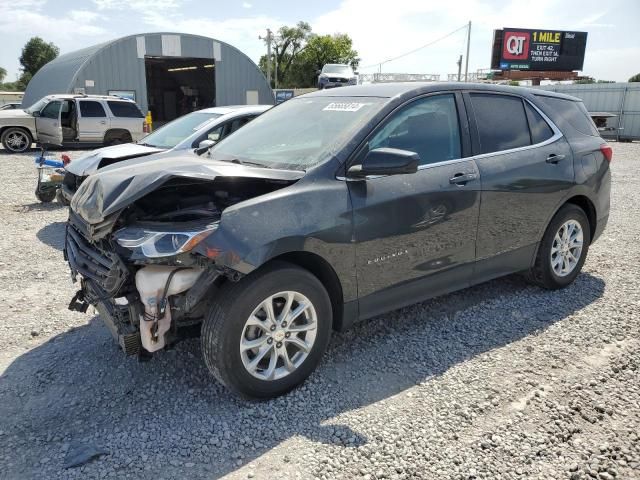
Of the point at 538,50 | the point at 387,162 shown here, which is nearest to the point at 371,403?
the point at 387,162

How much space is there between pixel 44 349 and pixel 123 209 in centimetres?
159

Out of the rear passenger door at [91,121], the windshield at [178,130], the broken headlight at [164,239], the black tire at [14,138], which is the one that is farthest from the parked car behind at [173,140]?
the black tire at [14,138]

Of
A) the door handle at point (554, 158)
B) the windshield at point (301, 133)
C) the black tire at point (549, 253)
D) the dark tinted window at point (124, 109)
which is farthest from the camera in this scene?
the dark tinted window at point (124, 109)

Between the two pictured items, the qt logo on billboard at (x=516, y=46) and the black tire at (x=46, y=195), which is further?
the qt logo on billboard at (x=516, y=46)

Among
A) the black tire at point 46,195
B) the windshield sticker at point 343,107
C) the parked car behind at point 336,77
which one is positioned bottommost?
the black tire at point 46,195

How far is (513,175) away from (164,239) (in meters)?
2.84

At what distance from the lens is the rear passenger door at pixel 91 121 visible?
16.5 m

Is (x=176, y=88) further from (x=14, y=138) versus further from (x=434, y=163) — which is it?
(x=434, y=163)

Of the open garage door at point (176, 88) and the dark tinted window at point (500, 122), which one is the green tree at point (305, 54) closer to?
the open garage door at point (176, 88)

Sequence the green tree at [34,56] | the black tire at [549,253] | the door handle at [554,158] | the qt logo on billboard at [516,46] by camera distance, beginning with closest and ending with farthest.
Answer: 1. the door handle at [554,158]
2. the black tire at [549,253]
3. the qt logo on billboard at [516,46]
4. the green tree at [34,56]

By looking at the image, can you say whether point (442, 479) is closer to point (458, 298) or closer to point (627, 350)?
point (627, 350)

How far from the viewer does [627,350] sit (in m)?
3.78

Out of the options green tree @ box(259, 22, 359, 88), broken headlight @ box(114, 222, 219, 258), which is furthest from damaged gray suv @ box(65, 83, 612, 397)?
green tree @ box(259, 22, 359, 88)

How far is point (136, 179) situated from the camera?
2.94 meters
